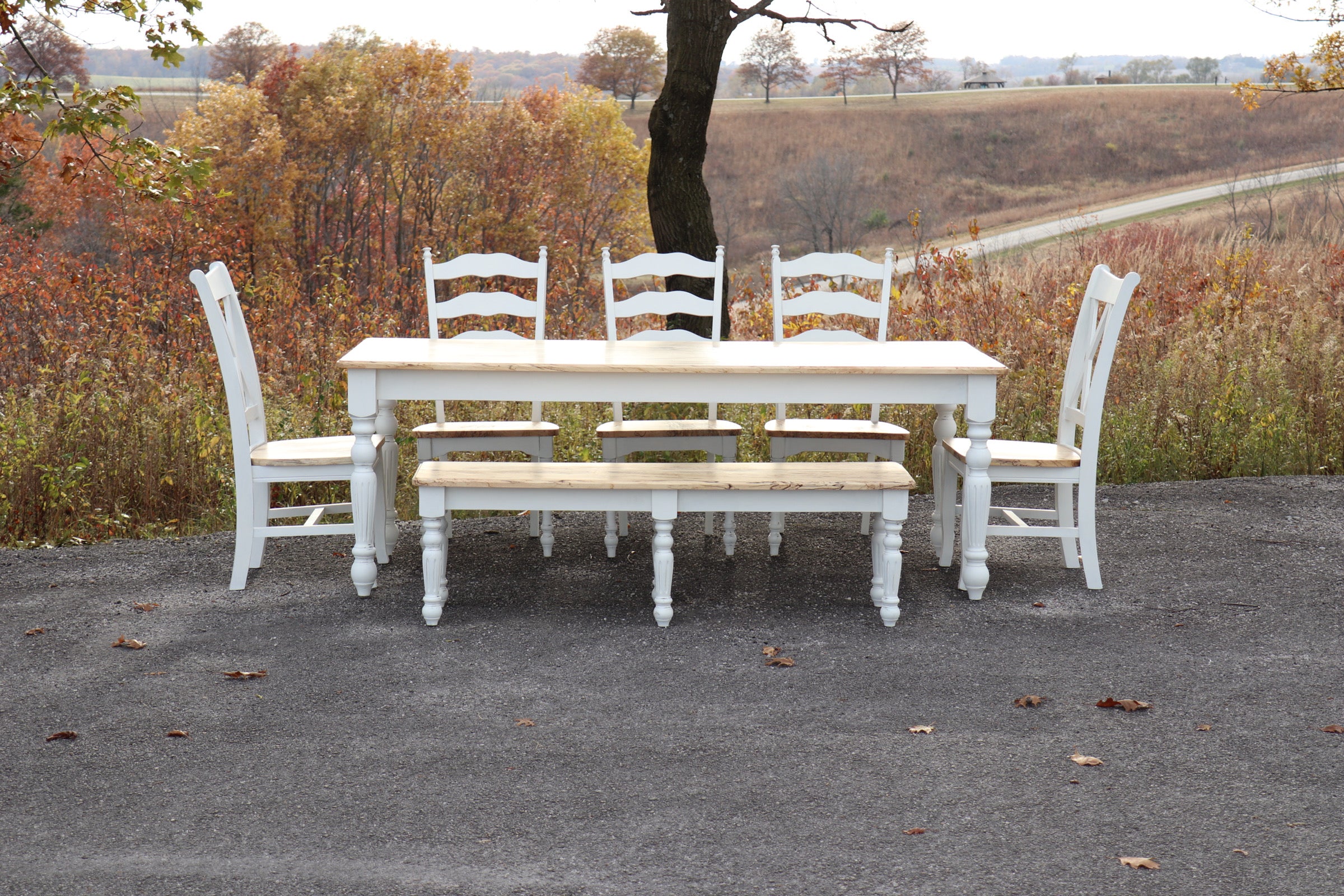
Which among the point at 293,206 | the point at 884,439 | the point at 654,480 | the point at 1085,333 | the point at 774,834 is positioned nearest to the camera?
the point at 774,834

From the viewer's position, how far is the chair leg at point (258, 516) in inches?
160

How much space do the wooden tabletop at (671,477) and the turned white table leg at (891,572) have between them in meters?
0.16

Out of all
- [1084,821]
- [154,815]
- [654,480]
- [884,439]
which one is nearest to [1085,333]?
[884,439]

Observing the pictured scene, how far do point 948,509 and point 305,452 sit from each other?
2.34m

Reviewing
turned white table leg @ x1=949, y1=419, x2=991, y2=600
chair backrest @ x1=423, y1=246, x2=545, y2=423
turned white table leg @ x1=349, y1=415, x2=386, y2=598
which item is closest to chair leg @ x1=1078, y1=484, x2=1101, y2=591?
turned white table leg @ x1=949, y1=419, x2=991, y2=600

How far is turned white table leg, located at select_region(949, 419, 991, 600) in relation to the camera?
3.85 meters

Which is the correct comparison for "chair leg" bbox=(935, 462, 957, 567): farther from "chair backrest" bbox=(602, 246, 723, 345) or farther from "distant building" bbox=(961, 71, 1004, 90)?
"distant building" bbox=(961, 71, 1004, 90)

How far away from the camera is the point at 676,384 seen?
3.81 m

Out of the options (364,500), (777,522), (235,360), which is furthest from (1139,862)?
(235,360)

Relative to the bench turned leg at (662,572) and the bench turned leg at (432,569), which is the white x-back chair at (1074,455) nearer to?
the bench turned leg at (662,572)

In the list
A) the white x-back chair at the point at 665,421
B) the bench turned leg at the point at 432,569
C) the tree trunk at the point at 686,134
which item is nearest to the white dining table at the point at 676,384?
the bench turned leg at the point at 432,569

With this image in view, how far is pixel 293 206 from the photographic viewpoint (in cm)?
2344

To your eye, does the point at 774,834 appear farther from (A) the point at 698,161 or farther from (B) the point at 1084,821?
(A) the point at 698,161

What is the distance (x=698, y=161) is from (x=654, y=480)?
3.82 m
